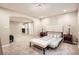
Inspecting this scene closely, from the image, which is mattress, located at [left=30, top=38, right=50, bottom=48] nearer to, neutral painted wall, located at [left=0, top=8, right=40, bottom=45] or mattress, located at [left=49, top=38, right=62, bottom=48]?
mattress, located at [left=49, top=38, right=62, bottom=48]

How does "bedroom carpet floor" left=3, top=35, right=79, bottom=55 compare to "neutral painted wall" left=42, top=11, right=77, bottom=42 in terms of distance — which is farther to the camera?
"neutral painted wall" left=42, top=11, right=77, bottom=42

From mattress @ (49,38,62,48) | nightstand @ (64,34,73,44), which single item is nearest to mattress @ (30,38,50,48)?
mattress @ (49,38,62,48)

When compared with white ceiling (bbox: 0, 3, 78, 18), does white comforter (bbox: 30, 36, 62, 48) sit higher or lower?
lower

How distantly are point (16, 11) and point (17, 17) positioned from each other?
0.61 feet

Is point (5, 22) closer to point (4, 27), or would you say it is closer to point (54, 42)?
point (4, 27)

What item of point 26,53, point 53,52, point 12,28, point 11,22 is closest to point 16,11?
point 11,22

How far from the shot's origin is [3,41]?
7.23 feet

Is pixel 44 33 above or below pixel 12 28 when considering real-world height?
below

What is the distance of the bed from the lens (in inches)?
86.6

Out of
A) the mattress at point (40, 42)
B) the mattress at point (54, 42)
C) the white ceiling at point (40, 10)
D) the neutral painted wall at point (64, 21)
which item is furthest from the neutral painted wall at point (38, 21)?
the mattress at point (54, 42)

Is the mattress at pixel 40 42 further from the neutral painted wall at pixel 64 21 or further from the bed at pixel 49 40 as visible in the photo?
the neutral painted wall at pixel 64 21

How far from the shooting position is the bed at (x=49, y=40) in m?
2.20

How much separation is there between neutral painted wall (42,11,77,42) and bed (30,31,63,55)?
0.24 metres

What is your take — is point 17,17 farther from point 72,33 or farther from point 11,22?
point 72,33
